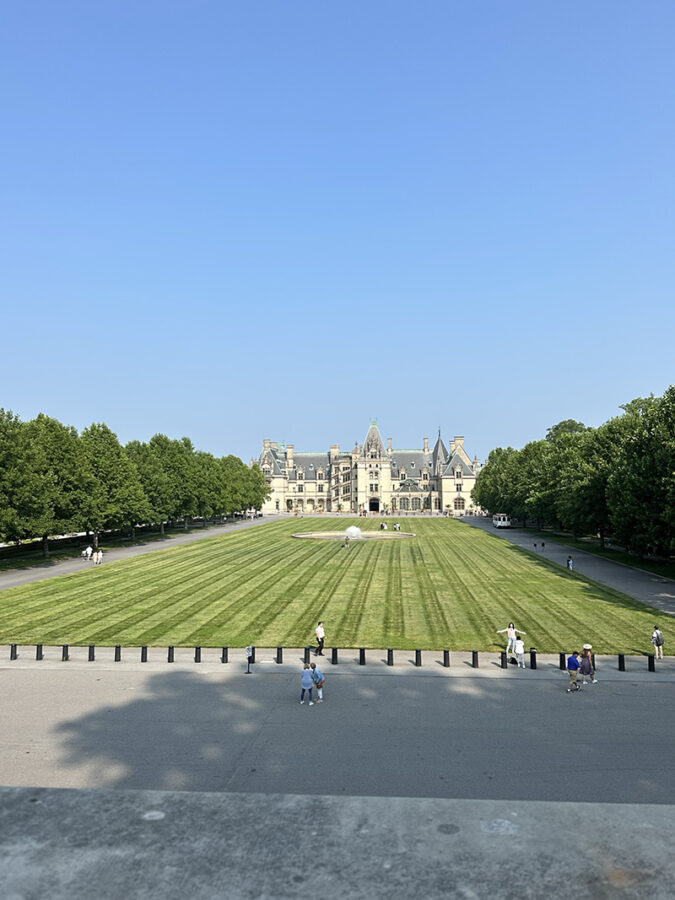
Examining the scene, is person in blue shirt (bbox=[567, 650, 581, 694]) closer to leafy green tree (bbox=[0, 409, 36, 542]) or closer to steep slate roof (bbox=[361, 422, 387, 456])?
leafy green tree (bbox=[0, 409, 36, 542])

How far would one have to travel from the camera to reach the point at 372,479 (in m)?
174

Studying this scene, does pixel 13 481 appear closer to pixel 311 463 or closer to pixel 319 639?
pixel 319 639

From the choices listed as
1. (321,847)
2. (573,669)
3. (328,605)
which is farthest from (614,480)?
(321,847)

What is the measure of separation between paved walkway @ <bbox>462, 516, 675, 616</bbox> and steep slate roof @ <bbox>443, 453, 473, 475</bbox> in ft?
339

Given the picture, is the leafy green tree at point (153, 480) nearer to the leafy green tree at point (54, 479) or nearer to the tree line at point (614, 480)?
the leafy green tree at point (54, 479)

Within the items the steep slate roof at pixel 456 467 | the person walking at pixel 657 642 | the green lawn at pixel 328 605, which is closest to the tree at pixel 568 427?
the steep slate roof at pixel 456 467

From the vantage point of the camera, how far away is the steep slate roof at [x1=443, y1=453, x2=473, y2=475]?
172625mm


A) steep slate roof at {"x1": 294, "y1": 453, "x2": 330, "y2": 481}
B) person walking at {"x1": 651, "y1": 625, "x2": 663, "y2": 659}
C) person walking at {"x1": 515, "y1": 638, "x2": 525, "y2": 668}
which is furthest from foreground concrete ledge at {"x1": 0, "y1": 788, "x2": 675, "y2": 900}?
steep slate roof at {"x1": 294, "y1": 453, "x2": 330, "y2": 481}

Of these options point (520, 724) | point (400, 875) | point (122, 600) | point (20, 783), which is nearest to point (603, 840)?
point (400, 875)

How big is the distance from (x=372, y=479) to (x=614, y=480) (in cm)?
12602

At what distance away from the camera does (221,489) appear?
339ft

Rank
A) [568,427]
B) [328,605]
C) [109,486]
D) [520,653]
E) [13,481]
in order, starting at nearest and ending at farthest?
[520,653] → [328,605] → [13,481] → [109,486] → [568,427]

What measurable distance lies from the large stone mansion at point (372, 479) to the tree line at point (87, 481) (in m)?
82.4

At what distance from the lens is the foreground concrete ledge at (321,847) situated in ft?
31.1
